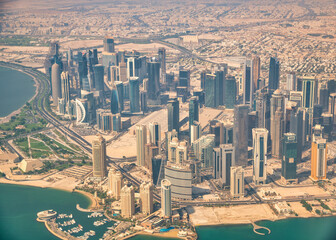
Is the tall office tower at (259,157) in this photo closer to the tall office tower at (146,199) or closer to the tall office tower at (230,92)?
the tall office tower at (146,199)

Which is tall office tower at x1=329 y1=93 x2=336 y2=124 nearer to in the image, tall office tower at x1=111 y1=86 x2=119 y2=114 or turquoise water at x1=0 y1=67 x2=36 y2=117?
tall office tower at x1=111 y1=86 x2=119 y2=114

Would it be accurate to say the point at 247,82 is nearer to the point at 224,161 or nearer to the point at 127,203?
the point at 224,161

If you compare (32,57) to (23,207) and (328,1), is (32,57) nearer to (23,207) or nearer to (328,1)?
(328,1)

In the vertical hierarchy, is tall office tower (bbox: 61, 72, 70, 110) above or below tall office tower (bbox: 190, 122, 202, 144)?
above

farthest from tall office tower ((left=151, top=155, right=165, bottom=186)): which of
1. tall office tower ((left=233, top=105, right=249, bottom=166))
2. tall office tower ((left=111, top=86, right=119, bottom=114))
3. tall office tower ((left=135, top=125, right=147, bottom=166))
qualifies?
tall office tower ((left=111, top=86, right=119, bottom=114))

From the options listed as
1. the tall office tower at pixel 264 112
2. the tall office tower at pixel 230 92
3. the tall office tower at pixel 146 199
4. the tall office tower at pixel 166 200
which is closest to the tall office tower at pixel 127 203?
the tall office tower at pixel 146 199

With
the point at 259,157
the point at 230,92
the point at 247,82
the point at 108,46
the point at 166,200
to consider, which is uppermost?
the point at 108,46

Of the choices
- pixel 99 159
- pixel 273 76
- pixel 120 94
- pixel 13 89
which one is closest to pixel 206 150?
pixel 99 159
